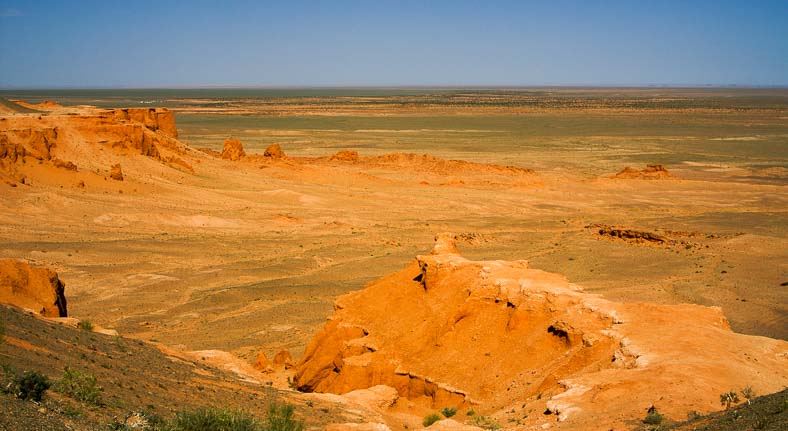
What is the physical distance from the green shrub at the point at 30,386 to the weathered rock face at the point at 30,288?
26.3 ft

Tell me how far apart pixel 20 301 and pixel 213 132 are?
72.6 meters

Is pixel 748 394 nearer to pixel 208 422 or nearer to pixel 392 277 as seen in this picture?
pixel 208 422

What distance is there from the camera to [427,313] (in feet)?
53.1

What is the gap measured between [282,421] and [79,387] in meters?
2.40

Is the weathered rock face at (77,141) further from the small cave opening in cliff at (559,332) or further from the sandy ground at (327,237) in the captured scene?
the small cave opening in cliff at (559,332)

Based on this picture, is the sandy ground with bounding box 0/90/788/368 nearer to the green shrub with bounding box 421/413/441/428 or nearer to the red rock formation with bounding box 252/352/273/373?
the red rock formation with bounding box 252/352/273/373

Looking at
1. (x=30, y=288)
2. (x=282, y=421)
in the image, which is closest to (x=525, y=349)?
→ (x=282, y=421)

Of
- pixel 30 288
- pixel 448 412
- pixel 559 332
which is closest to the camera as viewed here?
pixel 448 412

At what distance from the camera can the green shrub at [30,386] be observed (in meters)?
7.70

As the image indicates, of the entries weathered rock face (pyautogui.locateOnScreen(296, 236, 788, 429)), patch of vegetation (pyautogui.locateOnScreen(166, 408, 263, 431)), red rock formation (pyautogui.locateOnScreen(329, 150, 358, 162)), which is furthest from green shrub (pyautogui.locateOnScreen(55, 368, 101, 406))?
red rock formation (pyautogui.locateOnScreen(329, 150, 358, 162))

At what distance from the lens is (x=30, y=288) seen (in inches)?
642

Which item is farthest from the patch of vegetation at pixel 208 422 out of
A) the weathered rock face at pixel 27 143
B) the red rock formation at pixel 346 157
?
the red rock formation at pixel 346 157

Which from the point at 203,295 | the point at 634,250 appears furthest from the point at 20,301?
the point at 634,250

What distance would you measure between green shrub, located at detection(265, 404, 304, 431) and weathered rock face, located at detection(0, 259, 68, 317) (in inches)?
317
